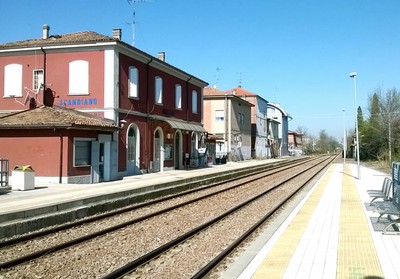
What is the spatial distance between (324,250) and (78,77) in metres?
20.3

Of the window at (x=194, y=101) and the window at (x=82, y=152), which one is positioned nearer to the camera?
the window at (x=82, y=152)

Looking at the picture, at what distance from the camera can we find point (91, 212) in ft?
44.5

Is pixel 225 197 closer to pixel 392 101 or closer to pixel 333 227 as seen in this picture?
pixel 333 227

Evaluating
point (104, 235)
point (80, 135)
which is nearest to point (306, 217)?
point (104, 235)

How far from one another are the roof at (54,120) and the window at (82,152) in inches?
37.6

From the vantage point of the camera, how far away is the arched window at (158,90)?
3027 centimetres

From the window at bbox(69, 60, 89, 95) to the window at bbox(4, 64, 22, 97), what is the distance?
3.34 meters

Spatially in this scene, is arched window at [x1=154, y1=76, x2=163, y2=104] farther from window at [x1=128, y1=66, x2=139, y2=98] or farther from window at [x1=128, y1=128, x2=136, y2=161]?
window at [x1=128, y1=128, x2=136, y2=161]

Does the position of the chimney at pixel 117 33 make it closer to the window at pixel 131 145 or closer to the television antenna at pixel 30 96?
the television antenna at pixel 30 96

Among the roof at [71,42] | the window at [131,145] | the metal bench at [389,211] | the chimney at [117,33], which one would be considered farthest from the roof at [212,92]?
the metal bench at [389,211]

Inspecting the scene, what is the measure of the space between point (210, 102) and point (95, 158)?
32653 millimetres

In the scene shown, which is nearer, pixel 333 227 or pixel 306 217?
pixel 333 227

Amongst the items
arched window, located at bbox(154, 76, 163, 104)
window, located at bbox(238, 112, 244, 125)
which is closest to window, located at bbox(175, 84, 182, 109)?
arched window, located at bbox(154, 76, 163, 104)

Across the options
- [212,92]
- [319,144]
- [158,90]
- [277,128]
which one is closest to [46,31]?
[158,90]
